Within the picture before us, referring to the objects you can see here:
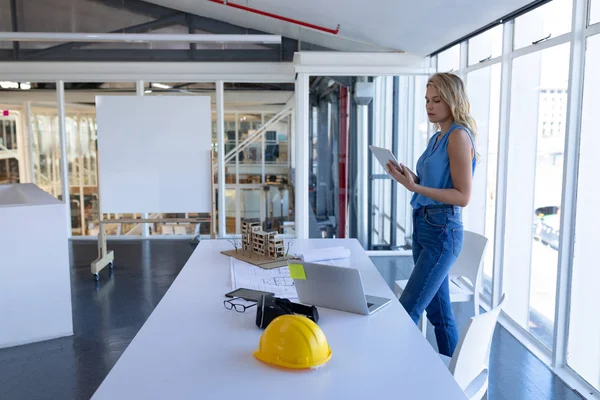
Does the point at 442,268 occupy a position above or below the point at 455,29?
below

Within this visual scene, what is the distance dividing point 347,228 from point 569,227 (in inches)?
137

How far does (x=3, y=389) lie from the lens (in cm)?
302

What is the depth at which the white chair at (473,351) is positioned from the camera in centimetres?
162

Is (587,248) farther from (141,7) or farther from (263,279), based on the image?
(141,7)

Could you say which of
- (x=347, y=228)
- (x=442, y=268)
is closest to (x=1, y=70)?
(x=347, y=228)

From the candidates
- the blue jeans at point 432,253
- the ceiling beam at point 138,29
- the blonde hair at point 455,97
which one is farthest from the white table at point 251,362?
the ceiling beam at point 138,29

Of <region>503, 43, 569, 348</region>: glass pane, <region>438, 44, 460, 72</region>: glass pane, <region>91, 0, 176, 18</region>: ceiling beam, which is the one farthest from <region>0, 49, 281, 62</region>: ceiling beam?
<region>503, 43, 569, 348</region>: glass pane

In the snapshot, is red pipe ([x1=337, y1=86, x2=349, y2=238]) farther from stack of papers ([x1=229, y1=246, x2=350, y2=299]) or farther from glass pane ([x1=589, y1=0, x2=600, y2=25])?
stack of papers ([x1=229, y1=246, x2=350, y2=299])

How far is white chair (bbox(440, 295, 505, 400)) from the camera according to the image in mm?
1615

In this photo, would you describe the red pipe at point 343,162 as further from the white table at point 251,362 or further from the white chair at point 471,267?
the white table at point 251,362

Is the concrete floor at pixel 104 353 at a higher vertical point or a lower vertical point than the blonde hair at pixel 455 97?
lower

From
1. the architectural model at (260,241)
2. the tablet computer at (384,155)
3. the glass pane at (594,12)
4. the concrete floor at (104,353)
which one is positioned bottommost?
the concrete floor at (104,353)

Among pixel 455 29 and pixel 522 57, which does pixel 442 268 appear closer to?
pixel 522 57

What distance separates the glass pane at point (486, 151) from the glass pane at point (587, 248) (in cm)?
120
